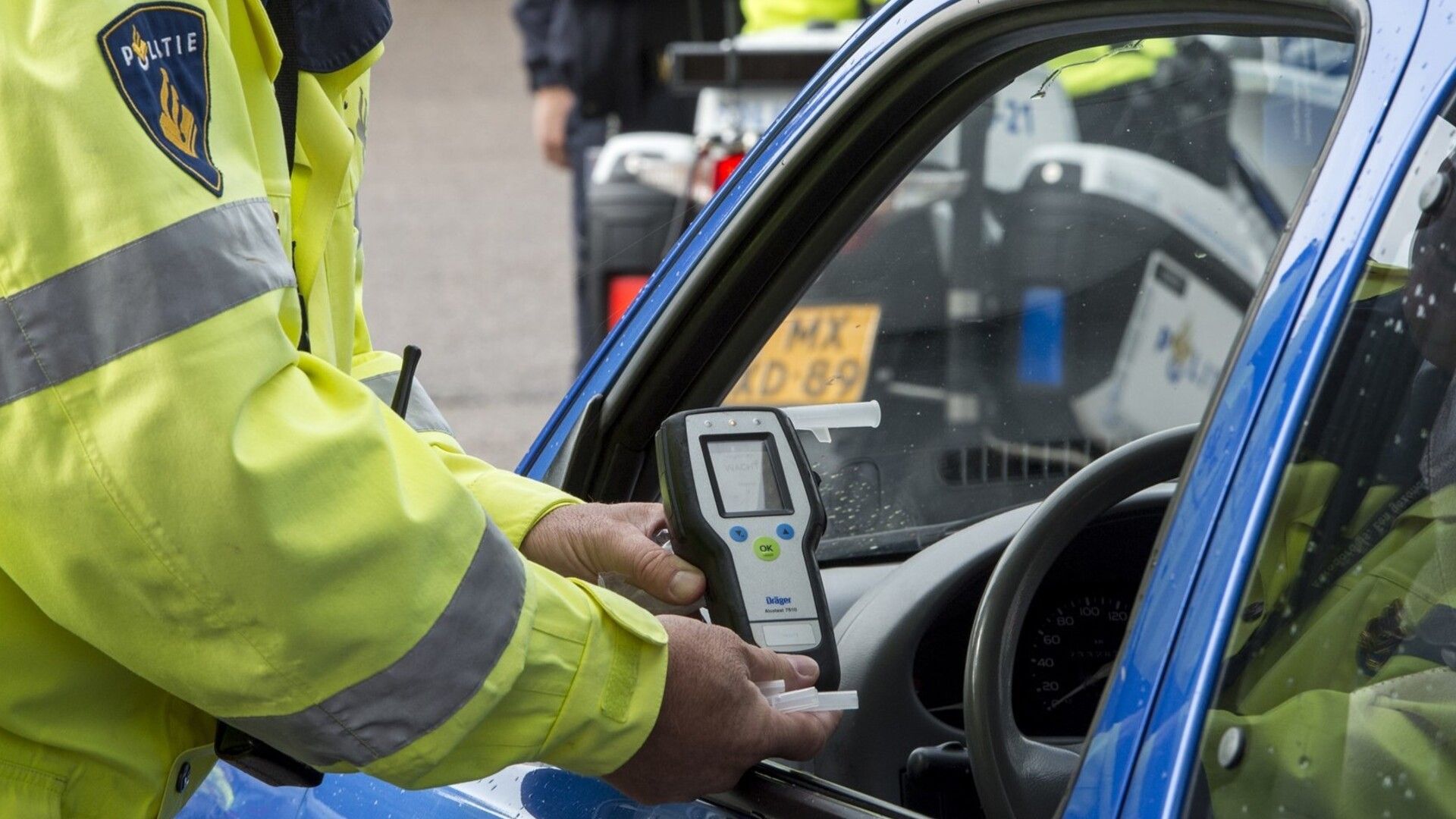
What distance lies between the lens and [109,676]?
124cm

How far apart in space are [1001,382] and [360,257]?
68 cm

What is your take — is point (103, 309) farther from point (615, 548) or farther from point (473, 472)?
point (473, 472)

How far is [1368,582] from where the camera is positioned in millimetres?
1045

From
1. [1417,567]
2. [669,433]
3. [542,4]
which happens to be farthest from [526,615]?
[542,4]

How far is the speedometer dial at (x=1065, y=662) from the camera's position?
176 centimetres

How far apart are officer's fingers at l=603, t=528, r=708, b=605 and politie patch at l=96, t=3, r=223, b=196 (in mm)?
471

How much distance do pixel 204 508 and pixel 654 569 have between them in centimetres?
43

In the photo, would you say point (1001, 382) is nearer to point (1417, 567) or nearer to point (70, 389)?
point (1417, 567)

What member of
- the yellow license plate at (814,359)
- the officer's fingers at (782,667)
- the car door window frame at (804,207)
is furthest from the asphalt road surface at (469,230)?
the officer's fingers at (782,667)

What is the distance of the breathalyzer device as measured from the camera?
136 centimetres

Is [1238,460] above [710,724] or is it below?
above

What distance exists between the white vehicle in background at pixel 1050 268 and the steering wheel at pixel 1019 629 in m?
0.36

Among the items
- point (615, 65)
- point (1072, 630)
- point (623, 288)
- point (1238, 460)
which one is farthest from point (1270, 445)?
point (615, 65)

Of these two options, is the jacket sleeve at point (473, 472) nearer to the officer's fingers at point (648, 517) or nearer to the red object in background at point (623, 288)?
the officer's fingers at point (648, 517)
